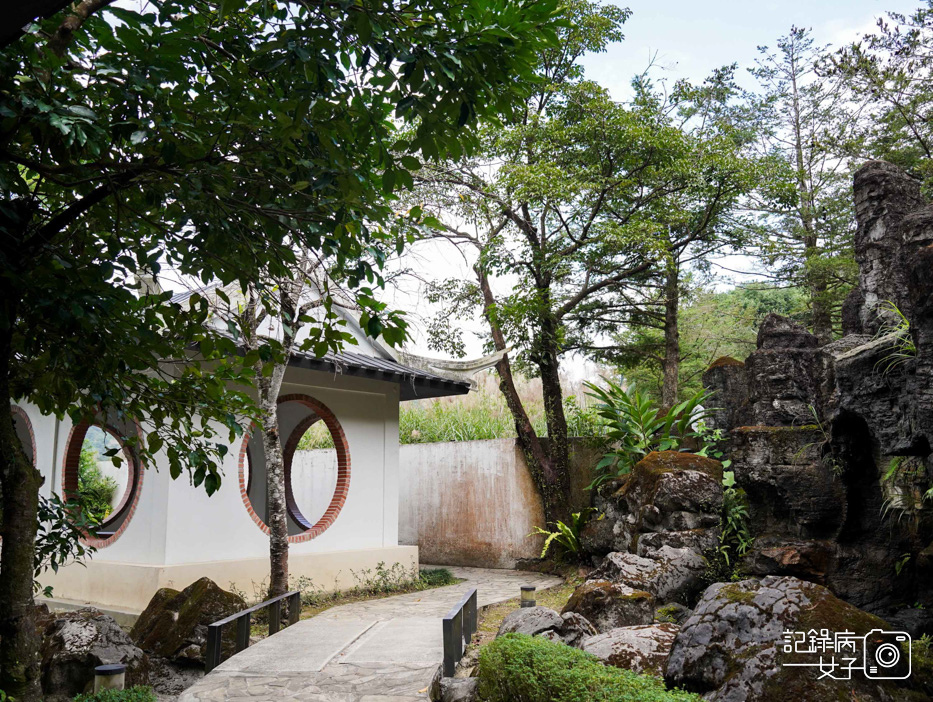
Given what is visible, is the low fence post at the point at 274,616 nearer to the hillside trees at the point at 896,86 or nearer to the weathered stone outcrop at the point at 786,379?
the weathered stone outcrop at the point at 786,379

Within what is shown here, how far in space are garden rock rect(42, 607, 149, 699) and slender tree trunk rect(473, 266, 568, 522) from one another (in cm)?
706

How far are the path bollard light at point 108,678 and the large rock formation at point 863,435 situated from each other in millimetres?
5335

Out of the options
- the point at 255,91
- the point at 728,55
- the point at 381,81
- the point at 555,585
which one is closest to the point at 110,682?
the point at 255,91

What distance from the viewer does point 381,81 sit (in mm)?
2898

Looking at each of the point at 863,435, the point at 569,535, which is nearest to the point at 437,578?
the point at 569,535

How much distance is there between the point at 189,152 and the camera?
3088 mm

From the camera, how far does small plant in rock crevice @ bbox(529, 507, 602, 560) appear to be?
1136 centimetres

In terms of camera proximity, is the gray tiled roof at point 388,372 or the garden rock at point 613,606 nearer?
the garden rock at point 613,606

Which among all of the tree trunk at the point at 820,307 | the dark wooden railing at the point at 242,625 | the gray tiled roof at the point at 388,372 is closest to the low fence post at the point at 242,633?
the dark wooden railing at the point at 242,625

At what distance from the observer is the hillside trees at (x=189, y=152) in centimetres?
274

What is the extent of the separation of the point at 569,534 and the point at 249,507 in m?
4.90

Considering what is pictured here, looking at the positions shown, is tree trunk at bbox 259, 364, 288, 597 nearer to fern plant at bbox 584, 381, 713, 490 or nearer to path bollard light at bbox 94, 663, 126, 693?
path bollard light at bbox 94, 663, 126, 693

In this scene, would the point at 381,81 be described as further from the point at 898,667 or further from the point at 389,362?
the point at 389,362
